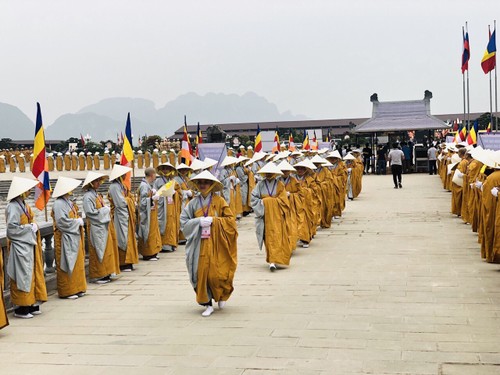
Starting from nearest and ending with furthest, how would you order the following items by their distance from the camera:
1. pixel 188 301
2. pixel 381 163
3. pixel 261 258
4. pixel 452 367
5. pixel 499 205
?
pixel 452 367 → pixel 188 301 → pixel 499 205 → pixel 261 258 → pixel 381 163

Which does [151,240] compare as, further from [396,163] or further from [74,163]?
[74,163]

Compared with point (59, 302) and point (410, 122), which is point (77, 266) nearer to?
point (59, 302)

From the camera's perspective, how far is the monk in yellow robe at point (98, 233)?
32.3 ft

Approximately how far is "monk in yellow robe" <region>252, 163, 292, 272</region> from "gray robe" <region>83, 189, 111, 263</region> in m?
2.42

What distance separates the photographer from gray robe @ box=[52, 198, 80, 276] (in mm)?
8898

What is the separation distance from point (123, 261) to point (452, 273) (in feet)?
16.9

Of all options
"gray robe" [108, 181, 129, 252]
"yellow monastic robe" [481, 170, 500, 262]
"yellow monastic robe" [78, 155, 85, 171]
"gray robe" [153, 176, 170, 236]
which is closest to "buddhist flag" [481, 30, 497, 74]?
"yellow monastic robe" [481, 170, 500, 262]

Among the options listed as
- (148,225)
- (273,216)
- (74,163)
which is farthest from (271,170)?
(74,163)

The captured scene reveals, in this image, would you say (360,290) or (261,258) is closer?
(360,290)

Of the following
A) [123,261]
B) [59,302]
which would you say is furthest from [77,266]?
[123,261]

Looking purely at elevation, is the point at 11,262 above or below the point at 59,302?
above

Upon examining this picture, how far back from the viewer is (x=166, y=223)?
12852 millimetres

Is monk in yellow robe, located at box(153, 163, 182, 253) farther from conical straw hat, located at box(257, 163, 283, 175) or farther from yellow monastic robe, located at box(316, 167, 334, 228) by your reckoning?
yellow monastic robe, located at box(316, 167, 334, 228)

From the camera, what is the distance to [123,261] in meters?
10.9
